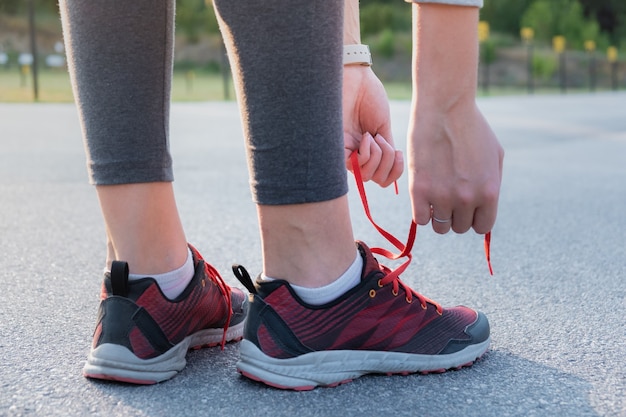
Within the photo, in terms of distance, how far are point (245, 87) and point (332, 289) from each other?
0.82 ft

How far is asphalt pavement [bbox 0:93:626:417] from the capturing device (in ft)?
2.97

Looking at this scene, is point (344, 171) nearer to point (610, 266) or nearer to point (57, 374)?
point (57, 374)

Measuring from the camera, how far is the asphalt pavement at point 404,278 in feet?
2.97

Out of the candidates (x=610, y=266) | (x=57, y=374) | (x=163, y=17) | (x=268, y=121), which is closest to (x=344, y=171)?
(x=268, y=121)

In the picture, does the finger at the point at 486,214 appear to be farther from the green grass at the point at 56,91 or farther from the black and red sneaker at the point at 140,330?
the green grass at the point at 56,91

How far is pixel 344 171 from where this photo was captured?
0.93 meters

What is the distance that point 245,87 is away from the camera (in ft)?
2.93

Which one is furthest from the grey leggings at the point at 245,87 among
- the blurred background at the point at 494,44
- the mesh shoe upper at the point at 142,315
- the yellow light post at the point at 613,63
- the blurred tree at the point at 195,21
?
the blurred tree at the point at 195,21

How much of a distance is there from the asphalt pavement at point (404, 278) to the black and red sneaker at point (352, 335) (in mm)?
19

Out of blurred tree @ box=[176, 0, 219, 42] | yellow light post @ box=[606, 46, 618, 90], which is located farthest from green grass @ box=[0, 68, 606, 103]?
yellow light post @ box=[606, 46, 618, 90]

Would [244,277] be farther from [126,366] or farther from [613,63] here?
[613,63]

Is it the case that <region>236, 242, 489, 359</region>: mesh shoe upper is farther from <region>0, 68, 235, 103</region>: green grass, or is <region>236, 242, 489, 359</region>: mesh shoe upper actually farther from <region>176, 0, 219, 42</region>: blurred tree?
<region>176, 0, 219, 42</region>: blurred tree

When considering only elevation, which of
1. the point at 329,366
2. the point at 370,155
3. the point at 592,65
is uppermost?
the point at 370,155

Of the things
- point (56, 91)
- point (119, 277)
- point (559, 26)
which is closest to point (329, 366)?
point (119, 277)
